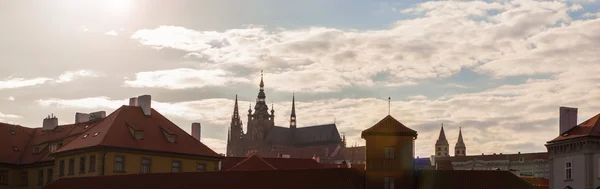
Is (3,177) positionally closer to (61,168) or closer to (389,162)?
(61,168)

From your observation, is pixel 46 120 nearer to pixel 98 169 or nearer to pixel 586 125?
pixel 98 169

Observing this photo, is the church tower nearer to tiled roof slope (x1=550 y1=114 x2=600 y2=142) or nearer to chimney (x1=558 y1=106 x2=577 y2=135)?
tiled roof slope (x1=550 y1=114 x2=600 y2=142)

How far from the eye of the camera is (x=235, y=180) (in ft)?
212

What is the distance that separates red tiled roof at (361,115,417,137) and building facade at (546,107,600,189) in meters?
18.4

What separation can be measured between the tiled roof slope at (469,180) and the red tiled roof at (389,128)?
110 inches

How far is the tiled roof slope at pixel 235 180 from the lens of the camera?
61.3m

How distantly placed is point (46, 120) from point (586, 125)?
5192 centimetres

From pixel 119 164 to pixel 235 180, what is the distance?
15.5 meters

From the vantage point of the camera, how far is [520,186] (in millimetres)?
58438

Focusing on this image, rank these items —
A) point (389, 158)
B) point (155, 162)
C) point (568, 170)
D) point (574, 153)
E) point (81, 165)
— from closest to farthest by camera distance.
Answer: point (389, 158), point (574, 153), point (568, 170), point (81, 165), point (155, 162)

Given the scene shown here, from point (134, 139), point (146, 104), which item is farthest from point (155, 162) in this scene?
point (146, 104)

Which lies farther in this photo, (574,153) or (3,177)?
(3,177)

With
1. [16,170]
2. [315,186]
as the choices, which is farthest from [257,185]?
[16,170]

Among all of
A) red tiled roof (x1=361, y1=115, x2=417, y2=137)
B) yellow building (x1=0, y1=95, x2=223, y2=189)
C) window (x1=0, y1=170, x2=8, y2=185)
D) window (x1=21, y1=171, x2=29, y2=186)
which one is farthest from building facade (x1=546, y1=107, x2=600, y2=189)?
window (x1=0, y1=170, x2=8, y2=185)
